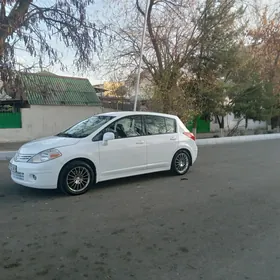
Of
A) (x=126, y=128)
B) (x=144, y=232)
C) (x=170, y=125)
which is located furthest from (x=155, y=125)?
(x=144, y=232)

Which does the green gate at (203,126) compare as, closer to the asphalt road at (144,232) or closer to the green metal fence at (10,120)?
the green metal fence at (10,120)

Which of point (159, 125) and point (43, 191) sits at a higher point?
point (159, 125)

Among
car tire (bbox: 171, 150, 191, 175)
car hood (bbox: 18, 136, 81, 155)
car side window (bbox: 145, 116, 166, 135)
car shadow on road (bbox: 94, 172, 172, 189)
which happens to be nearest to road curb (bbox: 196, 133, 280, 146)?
car tire (bbox: 171, 150, 191, 175)

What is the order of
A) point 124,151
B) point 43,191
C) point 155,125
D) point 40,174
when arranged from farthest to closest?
point 155,125 → point 124,151 → point 43,191 → point 40,174

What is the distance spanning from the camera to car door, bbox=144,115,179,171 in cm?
710

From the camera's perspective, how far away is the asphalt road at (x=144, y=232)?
10.2 ft

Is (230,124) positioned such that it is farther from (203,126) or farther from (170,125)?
(170,125)

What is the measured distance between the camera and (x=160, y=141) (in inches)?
285

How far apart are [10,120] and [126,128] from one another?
12.9 meters

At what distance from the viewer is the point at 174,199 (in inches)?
222

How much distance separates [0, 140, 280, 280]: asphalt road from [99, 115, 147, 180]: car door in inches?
15.1

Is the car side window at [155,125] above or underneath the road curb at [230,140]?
above

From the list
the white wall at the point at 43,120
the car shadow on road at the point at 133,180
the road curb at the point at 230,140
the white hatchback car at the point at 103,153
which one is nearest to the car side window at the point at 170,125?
the white hatchback car at the point at 103,153

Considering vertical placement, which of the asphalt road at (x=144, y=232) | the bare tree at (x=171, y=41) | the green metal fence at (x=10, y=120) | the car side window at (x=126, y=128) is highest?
the bare tree at (x=171, y=41)
